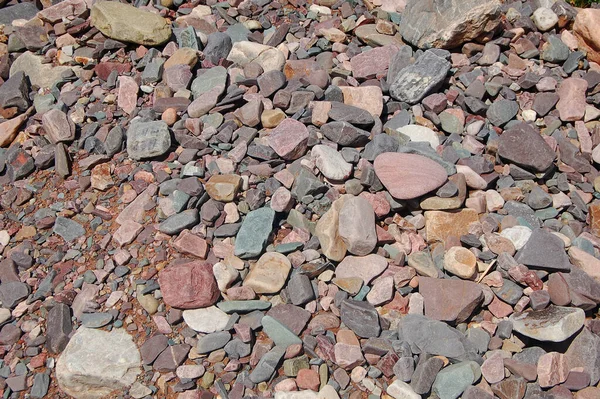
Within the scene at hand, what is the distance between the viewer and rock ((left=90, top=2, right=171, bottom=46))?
12.5 ft

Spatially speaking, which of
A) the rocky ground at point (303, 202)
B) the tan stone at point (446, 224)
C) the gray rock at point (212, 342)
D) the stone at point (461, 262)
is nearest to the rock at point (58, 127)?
the rocky ground at point (303, 202)

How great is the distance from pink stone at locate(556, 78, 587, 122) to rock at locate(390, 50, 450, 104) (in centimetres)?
72

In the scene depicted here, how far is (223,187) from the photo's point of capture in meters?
2.97

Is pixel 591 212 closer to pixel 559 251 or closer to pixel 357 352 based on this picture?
pixel 559 251

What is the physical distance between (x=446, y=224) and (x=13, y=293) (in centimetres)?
220

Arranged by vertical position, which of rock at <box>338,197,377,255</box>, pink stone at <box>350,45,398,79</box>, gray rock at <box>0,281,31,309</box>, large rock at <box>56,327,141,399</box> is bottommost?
large rock at <box>56,327,141,399</box>

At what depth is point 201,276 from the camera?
267 cm

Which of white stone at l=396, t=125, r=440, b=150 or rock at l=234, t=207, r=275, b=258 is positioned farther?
white stone at l=396, t=125, r=440, b=150

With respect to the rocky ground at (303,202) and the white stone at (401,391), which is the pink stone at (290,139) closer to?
the rocky ground at (303,202)

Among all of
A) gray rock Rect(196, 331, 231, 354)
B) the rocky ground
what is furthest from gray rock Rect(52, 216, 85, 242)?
gray rock Rect(196, 331, 231, 354)

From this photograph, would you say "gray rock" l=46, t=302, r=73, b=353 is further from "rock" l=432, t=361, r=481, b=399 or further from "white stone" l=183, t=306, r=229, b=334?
"rock" l=432, t=361, r=481, b=399

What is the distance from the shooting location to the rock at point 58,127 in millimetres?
3412

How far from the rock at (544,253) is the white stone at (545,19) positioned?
1.72 m

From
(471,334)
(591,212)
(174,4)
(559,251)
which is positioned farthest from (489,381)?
(174,4)
